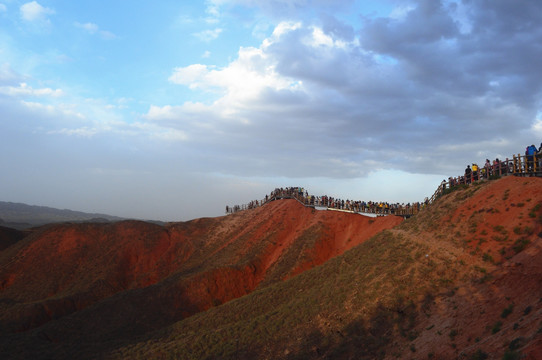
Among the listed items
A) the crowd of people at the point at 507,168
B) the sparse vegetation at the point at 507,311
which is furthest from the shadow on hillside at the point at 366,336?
the crowd of people at the point at 507,168

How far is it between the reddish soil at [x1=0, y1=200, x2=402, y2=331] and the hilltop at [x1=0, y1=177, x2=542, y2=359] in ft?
0.64

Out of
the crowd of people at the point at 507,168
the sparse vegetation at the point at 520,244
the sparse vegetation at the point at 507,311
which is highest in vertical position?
the crowd of people at the point at 507,168

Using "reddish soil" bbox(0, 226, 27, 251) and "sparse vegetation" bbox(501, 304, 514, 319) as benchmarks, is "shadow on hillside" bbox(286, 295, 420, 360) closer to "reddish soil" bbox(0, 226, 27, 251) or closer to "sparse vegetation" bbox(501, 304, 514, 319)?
"sparse vegetation" bbox(501, 304, 514, 319)

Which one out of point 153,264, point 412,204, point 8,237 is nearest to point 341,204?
point 412,204

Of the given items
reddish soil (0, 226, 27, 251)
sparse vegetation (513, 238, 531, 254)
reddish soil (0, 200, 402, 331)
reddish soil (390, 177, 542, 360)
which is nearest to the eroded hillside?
reddish soil (0, 200, 402, 331)

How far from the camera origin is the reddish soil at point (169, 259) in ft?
129

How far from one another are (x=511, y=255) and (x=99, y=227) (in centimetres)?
5827

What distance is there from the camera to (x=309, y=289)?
90.6 ft

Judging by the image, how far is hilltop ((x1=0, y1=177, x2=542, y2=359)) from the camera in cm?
1677

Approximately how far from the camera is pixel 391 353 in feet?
54.6

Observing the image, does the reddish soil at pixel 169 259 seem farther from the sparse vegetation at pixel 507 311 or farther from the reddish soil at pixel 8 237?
the sparse vegetation at pixel 507 311

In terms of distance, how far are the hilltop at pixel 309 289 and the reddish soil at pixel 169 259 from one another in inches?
7.7

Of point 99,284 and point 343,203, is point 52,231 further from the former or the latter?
point 343,203

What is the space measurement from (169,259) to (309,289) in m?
32.1
